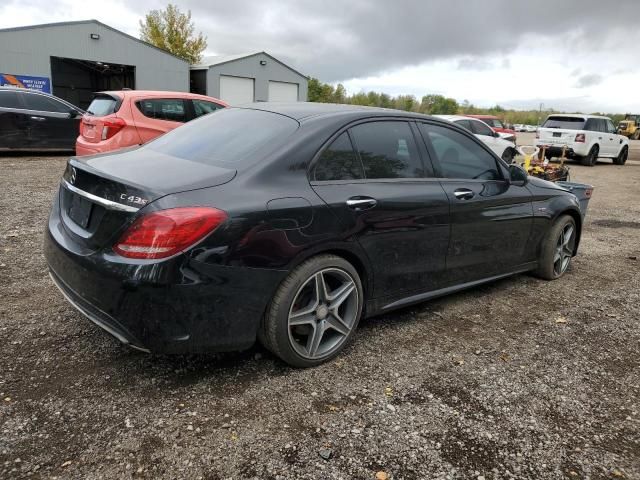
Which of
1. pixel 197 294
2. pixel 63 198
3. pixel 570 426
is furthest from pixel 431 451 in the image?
pixel 63 198

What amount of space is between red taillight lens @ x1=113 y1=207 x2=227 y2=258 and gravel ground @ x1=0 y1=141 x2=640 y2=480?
82 cm

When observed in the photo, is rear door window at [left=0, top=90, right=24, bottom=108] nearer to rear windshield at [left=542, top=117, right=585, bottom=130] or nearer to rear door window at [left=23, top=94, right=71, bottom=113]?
rear door window at [left=23, top=94, right=71, bottom=113]

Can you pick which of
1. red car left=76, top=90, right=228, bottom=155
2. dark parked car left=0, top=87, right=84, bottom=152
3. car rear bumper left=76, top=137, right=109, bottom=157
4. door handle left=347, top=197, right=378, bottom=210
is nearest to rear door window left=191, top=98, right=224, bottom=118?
red car left=76, top=90, right=228, bottom=155

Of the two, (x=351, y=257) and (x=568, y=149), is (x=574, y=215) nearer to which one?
(x=351, y=257)

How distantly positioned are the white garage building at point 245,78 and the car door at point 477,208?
80.4ft

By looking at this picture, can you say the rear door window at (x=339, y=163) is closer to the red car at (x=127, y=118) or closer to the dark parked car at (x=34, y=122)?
the red car at (x=127, y=118)

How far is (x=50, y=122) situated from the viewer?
11453 millimetres

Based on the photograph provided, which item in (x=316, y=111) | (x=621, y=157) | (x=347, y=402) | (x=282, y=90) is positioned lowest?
(x=347, y=402)

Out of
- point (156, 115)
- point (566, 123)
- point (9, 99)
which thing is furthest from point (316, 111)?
point (566, 123)

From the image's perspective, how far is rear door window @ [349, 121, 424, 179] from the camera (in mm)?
3221

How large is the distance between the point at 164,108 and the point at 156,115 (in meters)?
0.29

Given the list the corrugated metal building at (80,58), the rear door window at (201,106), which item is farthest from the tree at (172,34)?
the rear door window at (201,106)

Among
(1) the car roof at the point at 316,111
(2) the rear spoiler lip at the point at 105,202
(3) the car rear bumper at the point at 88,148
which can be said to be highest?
(1) the car roof at the point at 316,111

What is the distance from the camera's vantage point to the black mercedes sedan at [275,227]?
241 centimetres
